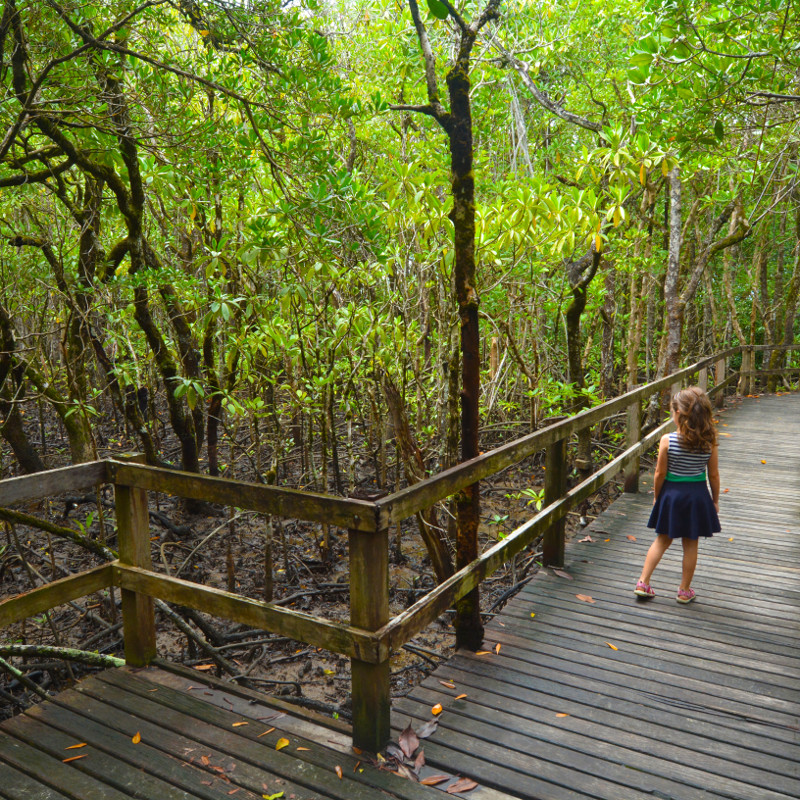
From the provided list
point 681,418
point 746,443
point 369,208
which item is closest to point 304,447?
point 369,208

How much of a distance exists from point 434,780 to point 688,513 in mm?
2720

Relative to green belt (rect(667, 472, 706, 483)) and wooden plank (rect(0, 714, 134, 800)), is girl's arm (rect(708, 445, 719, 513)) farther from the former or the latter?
wooden plank (rect(0, 714, 134, 800))

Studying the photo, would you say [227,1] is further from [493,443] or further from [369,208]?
[493,443]

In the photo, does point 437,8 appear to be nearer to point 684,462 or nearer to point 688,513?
point 684,462

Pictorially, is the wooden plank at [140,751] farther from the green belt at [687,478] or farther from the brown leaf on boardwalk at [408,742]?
the green belt at [687,478]

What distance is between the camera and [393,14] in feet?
32.6

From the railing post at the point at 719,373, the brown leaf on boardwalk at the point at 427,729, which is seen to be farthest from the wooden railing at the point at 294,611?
the railing post at the point at 719,373

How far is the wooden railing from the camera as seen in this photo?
9.49 ft

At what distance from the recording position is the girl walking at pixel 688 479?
461 centimetres

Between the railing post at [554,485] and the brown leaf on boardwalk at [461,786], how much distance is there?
2.59 m

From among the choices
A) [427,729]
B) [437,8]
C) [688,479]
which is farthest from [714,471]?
[437,8]

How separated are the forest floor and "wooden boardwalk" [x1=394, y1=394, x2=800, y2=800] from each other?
3.57 ft

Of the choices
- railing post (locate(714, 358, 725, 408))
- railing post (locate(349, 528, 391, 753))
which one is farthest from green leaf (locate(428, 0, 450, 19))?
railing post (locate(714, 358, 725, 408))

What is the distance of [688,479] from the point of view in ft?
15.4
